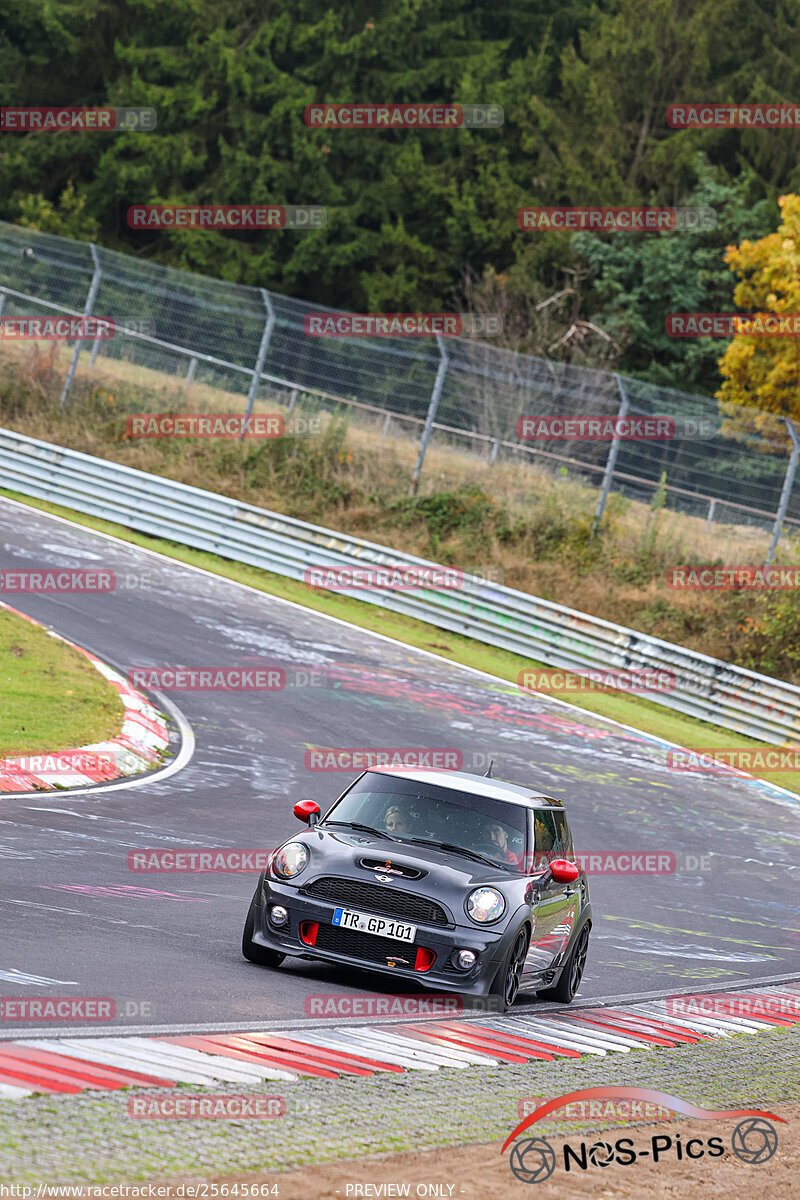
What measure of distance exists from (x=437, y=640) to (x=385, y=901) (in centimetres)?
1785

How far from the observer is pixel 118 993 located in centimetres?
727

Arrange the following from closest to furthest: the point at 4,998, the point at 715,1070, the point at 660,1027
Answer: the point at 4,998 → the point at 715,1070 → the point at 660,1027

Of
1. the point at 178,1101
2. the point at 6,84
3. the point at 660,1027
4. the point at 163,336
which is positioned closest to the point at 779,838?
the point at 660,1027

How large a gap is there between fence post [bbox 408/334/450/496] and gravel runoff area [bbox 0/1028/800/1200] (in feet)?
75.3

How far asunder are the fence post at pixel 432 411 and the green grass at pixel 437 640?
13.3 feet

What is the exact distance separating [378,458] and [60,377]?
7362 mm

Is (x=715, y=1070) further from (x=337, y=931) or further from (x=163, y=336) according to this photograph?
(x=163, y=336)

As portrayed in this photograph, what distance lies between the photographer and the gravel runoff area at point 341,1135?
500 cm

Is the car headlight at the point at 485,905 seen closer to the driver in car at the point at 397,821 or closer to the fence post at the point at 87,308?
the driver in car at the point at 397,821

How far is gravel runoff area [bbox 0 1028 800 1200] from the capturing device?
197 inches

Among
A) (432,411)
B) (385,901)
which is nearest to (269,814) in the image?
(385,901)

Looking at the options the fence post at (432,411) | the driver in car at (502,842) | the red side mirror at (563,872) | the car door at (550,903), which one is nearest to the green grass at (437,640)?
the fence post at (432,411)

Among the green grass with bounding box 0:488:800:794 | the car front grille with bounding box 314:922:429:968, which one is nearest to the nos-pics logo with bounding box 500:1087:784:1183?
the car front grille with bounding box 314:922:429:968

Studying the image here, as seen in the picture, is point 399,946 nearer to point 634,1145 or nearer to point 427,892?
point 427,892
